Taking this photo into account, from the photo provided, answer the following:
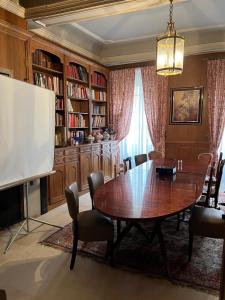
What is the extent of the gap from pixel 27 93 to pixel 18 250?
178 cm

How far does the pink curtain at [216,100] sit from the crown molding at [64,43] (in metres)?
2.52

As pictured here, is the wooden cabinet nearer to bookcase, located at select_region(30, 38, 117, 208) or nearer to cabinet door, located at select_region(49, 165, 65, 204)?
bookcase, located at select_region(30, 38, 117, 208)

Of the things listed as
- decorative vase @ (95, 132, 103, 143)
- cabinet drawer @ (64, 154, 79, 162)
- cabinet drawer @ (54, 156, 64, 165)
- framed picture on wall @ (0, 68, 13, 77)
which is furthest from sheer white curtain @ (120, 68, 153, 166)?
framed picture on wall @ (0, 68, 13, 77)

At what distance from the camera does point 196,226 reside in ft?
7.68

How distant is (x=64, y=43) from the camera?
466 centimetres

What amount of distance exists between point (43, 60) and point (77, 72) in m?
0.96

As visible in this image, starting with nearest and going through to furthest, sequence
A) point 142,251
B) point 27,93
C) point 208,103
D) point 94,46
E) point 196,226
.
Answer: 1. point 196,226
2. point 142,251
3. point 27,93
4. point 208,103
5. point 94,46

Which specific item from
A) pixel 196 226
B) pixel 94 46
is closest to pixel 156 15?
pixel 94 46

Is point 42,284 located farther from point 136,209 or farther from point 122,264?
point 136,209

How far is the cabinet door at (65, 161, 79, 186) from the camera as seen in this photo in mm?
4250

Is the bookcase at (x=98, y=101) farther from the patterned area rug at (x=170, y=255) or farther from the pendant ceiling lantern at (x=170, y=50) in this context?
the patterned area rug at (x=170, y=255)

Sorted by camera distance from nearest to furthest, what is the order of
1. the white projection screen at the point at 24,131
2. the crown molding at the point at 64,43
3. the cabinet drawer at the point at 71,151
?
the white projection screen at the point at 24,131 → the crown molding at the point at 64,43 → the cabinet drawer at the point at 71,151

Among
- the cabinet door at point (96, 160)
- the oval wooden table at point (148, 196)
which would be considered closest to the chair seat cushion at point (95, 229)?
the oval wooden table at point (148, 196)

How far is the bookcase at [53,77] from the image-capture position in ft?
12.7
